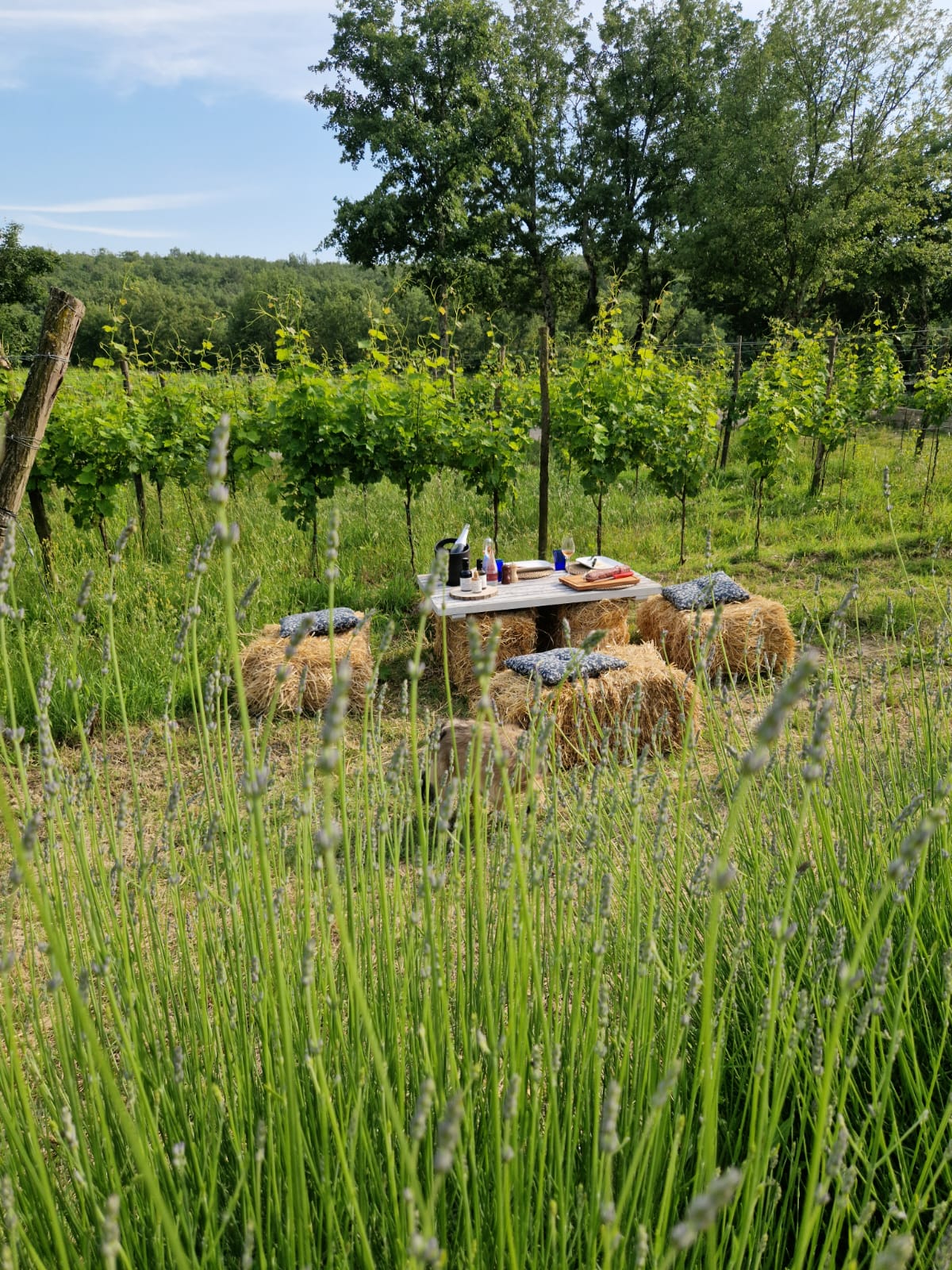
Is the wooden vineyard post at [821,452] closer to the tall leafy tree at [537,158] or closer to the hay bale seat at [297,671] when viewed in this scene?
the hay bale seat at [297,671]

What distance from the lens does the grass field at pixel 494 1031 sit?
0.77 metres

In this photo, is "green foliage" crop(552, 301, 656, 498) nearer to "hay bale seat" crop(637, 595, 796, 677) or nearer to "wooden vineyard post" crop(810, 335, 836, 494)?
"hay bale seat" crop(637, 595, 796, 677)

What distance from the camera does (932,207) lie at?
77.0 ft

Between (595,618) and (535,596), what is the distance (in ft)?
1.84

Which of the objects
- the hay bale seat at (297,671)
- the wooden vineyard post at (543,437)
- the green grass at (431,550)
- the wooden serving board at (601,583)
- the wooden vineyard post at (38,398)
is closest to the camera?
the wooden vineyard post at (38,398)

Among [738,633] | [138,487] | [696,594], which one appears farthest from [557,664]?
[138,487]

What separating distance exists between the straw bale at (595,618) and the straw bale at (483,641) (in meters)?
0.24

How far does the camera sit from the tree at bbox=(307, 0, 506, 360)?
78.9 ft

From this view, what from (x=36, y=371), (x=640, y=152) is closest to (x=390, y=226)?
(x=640, y=152)

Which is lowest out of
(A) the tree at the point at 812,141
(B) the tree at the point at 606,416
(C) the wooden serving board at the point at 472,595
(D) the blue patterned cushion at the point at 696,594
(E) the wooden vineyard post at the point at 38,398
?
(D) the blue patterned cushion at the point at 696,594

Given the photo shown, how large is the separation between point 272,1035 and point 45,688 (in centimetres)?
66

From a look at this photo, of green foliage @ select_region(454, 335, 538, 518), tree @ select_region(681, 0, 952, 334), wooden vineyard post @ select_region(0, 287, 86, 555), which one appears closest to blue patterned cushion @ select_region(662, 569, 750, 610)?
green foliage @ select_region(454, 335, 538, 518)

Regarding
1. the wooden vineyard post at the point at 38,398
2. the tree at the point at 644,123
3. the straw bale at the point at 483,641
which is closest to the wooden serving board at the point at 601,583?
the straw bale at the point at 483,641

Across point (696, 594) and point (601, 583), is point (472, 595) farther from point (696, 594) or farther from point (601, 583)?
point (696, 594)
